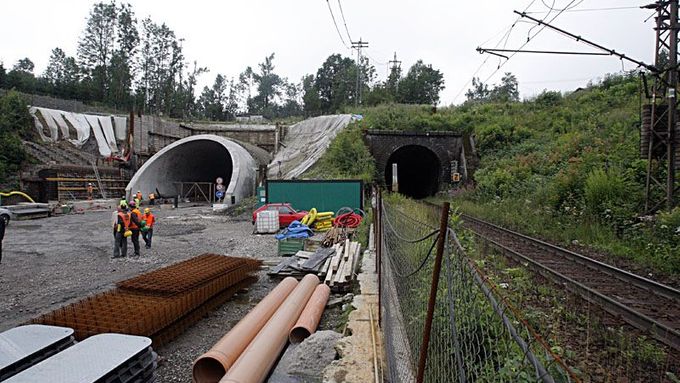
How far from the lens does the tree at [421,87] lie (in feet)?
176

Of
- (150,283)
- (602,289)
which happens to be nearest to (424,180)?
(602,289)

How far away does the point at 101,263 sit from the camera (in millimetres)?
9727

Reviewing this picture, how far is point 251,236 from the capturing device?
13.9 m

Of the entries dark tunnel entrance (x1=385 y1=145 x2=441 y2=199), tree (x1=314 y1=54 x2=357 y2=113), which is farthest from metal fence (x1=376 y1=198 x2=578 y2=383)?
tree (x1=314 y1=54 x2=357 y2=113)

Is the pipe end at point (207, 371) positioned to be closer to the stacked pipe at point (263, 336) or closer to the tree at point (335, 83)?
the stacked pipe at point (263, 336)

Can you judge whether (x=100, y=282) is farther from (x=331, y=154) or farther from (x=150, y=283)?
(x=331, y=154)

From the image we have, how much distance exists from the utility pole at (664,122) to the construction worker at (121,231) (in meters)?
13.8

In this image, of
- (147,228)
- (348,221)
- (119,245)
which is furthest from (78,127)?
(348,221)

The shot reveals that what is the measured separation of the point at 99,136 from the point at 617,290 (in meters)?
38.5

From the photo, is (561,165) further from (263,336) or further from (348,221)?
(263,336)

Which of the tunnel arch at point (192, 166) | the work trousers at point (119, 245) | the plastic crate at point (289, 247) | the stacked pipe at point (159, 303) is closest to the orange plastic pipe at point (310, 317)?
the stacked pipe at point (159, 303)

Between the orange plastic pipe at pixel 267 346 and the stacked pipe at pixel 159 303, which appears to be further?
the stacked pipe at pixel 159 303

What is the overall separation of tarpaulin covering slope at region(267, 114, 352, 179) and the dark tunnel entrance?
4.85 m

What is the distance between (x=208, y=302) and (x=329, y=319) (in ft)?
6.85
